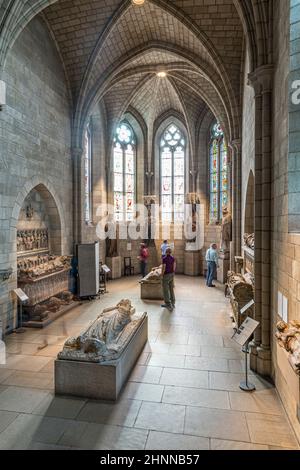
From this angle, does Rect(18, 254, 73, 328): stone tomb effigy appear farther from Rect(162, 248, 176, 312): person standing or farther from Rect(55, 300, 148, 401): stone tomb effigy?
Rect(55, 300, 148, 401): stone tomb effigy

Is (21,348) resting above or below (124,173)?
below

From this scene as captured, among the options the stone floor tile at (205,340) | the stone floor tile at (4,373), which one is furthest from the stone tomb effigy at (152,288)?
the stone floor tile at (4,373)

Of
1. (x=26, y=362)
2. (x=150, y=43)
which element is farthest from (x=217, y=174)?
(x=26, y=362)

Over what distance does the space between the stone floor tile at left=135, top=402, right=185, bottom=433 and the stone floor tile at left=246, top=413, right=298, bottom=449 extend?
786 millimetres

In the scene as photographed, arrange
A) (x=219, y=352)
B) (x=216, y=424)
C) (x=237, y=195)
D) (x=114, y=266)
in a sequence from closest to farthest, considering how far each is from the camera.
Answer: (x=216, y=424)
(x=219, y=352)
(x=237, y=195)
(x=114, y=266)

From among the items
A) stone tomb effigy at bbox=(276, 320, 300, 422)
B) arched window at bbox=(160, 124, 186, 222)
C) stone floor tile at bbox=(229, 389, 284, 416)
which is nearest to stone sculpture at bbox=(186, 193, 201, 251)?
arched window at bbox=(160, 124, 186, 222)

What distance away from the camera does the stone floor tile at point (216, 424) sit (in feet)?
10.6

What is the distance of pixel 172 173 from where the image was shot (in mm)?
15094

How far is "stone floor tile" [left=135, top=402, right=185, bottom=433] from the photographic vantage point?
334cm

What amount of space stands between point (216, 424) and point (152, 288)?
5880 millimetres

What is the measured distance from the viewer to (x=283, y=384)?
3.77m

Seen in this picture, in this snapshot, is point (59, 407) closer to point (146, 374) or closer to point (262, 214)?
point (146, 374)

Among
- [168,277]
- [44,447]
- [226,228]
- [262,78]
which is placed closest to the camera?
[44,447]

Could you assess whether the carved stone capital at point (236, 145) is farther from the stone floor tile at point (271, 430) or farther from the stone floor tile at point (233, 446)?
the stone floor tile at point (233, 446)
